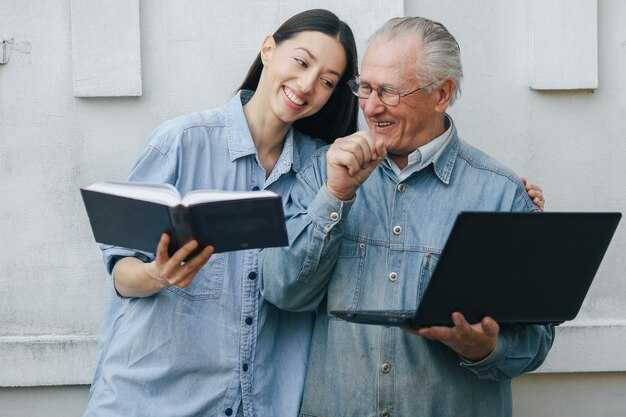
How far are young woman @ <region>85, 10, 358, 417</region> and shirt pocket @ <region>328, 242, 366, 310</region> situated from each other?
27cm

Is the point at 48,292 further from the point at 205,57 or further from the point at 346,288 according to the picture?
the point at 346,288

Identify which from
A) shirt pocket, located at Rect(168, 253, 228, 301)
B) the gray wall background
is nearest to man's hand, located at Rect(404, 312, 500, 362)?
shirt pocket, located at Rect(168, 253, 228, 301)

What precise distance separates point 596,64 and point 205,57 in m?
1.67

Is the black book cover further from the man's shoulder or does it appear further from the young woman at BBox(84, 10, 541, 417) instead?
the man's shoulder

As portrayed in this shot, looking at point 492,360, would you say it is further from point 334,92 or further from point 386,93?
point 334,92

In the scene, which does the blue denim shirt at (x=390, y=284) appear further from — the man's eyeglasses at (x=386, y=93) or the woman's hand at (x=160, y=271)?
the woman's hand at (x=160, y=271)

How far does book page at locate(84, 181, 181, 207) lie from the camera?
2863 mm

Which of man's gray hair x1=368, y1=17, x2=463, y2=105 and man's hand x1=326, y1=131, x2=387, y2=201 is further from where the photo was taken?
man's gray hair x1=368, y1=17, x2=463, y2=105

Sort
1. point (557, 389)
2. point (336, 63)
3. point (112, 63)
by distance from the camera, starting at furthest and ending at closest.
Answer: point (557, 389), point (112, 63), point (336, 63)

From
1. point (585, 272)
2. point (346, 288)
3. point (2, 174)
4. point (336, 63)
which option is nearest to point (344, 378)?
point (346, 288)

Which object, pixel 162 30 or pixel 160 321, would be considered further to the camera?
pixel 162 30

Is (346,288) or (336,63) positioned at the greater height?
(336,63)

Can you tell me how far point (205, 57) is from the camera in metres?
4.32

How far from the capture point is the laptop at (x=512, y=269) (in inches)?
113
